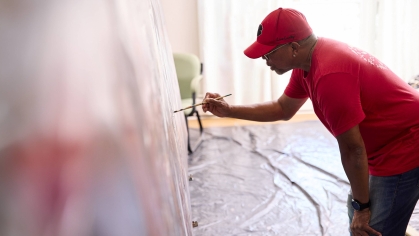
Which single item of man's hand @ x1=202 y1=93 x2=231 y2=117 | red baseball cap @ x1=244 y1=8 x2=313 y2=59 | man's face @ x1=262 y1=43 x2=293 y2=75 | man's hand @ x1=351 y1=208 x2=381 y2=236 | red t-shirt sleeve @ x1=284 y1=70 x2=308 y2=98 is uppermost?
red baseball cap @ x1=244 y1=8 x2=313 y2=59

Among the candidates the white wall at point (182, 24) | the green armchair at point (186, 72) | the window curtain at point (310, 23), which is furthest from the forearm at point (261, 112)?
the white wall at point (182, 24)

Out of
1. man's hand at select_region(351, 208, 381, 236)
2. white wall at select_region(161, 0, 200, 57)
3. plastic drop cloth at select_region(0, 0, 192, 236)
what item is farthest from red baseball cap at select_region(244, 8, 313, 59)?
white wall at select_region(161, 0, 200, 57)

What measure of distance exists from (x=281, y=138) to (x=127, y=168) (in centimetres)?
311

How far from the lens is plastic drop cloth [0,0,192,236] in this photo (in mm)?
293

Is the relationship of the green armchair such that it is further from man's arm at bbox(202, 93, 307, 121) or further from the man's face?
the man's face

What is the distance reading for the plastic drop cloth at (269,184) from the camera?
2.01 metres

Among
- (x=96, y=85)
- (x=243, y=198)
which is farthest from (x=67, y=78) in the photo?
(x=243, y=198)

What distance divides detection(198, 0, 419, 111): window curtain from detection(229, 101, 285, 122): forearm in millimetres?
2612

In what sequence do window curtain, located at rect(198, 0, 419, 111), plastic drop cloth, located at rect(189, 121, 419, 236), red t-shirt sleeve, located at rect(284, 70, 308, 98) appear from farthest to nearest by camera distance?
window curtain, located at rect(198, 0, 419, 111), plastic drop cloth, located at rect(189, 121, 419, 236), red t-shirt sleeve, located at rect(284, 70, 308, 98)

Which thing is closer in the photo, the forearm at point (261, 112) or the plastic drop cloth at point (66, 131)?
the plastic drop cloth at point (66, 131)

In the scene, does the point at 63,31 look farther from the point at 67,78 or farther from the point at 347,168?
the point at 347,168

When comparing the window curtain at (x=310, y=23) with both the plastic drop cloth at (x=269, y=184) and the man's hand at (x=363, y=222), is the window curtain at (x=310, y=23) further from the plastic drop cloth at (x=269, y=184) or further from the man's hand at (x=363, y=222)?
the man's hand at (x=363, y=222)

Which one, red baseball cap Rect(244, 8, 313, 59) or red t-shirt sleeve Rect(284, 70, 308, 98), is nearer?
red baseball cap Rect(244, 8, 313, 59)

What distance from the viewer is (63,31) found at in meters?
0.33
